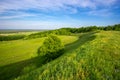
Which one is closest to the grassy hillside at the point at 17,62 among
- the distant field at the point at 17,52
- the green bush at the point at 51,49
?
the distant field at the point at 17,52

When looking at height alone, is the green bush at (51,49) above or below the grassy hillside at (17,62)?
above

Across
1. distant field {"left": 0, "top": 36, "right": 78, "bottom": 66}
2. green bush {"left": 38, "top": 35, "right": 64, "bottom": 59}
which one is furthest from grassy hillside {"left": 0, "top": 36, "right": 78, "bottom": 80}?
green bush {"left": 38, "top": 35, "right": 64, "bottom": 59}

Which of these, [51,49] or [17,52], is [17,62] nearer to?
[51,49]

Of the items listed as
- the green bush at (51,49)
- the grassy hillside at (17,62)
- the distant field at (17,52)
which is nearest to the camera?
the grassy hillside at (17,62)

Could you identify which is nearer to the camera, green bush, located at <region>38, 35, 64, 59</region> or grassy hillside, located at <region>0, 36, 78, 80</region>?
grassy hillside, located at <region>0, 36, 78, 80</region>

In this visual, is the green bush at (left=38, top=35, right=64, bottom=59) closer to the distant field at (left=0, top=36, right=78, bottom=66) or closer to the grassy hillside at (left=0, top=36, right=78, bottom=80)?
the grassy hillside at (left=0, top=36, right=78, bottom=80)

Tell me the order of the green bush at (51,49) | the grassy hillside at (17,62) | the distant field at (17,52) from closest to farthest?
the grassy hillside at (17,62) < the green bush at (51,49) < the distant field at (17,52)

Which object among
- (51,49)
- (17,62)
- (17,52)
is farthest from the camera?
(17,52)

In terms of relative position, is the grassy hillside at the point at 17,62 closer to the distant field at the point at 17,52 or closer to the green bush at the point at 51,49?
the distant field at the point at 17,52

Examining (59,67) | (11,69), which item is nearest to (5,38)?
(11,69)

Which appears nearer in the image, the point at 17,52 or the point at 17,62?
the point at 17,62

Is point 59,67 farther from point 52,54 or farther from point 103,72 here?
point 52,54

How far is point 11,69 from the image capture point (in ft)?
117

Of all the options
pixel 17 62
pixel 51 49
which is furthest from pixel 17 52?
pixel 51 49
